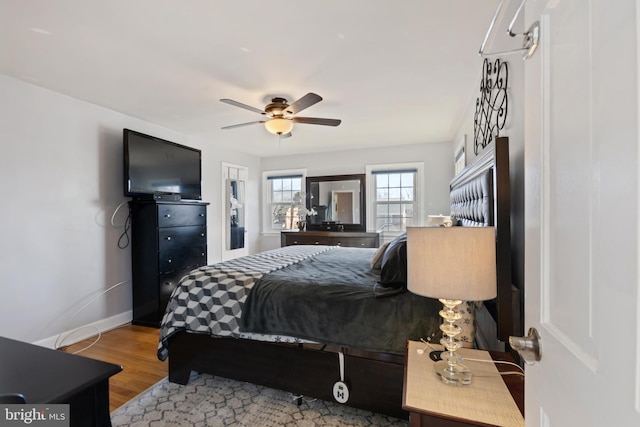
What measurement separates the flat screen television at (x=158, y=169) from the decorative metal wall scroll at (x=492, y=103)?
11.0ft

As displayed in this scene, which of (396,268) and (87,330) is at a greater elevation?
(396,268)

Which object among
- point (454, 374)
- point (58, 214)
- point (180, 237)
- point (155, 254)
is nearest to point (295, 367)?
point (454, 374)

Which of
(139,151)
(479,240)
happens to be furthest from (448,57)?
(139,151)

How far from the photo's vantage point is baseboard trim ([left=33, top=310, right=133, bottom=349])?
280cm

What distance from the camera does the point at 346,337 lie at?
5.62 ft

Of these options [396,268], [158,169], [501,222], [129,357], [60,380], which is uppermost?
[158,169]

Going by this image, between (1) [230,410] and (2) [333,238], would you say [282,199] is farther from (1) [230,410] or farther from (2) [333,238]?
(1) [230,410]

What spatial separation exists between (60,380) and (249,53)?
2.11 meters

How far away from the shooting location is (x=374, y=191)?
5.34 meters

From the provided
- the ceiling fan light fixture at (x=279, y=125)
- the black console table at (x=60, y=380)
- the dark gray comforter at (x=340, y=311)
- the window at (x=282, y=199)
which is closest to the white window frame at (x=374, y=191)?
the window at (x=282, y=199)

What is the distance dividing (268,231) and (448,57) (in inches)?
184

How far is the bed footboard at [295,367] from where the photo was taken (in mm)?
1686

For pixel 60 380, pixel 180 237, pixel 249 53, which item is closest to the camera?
pixel 60 380

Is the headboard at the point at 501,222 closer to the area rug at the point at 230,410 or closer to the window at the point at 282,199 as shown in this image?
the area rug at the point at 230,410
